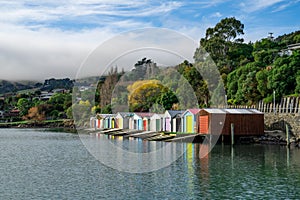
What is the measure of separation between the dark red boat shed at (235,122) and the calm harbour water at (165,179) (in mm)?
8719

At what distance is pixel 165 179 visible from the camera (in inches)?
875

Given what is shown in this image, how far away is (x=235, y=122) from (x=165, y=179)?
19991 millimetres

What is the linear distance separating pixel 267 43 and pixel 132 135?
2822cm

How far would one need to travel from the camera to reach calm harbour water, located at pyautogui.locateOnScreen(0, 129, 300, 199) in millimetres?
19062

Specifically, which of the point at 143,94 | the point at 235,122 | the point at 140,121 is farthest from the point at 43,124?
the point at 235,122

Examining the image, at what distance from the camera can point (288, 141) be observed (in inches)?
1428

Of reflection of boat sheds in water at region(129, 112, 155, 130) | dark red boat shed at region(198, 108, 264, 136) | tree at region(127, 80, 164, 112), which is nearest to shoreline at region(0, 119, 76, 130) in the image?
tree at region(127, 80, 164, 112)

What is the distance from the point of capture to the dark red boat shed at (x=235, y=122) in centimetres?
4091

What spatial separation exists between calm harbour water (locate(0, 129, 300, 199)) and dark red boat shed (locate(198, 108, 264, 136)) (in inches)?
343

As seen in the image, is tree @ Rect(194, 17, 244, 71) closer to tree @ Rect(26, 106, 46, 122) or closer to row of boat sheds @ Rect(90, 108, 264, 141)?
row of boat sheds @ Rect(90, 108, 264, 141)

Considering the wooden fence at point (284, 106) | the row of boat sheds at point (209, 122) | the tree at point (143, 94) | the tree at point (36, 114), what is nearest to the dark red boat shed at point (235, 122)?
the row of boat sheds at point (209, 122)

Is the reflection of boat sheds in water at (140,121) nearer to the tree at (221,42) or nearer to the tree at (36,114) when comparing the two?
the tree at (221,42)

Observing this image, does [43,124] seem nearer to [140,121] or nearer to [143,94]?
[143,94]

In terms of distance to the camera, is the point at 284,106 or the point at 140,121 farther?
the point at 140,121
